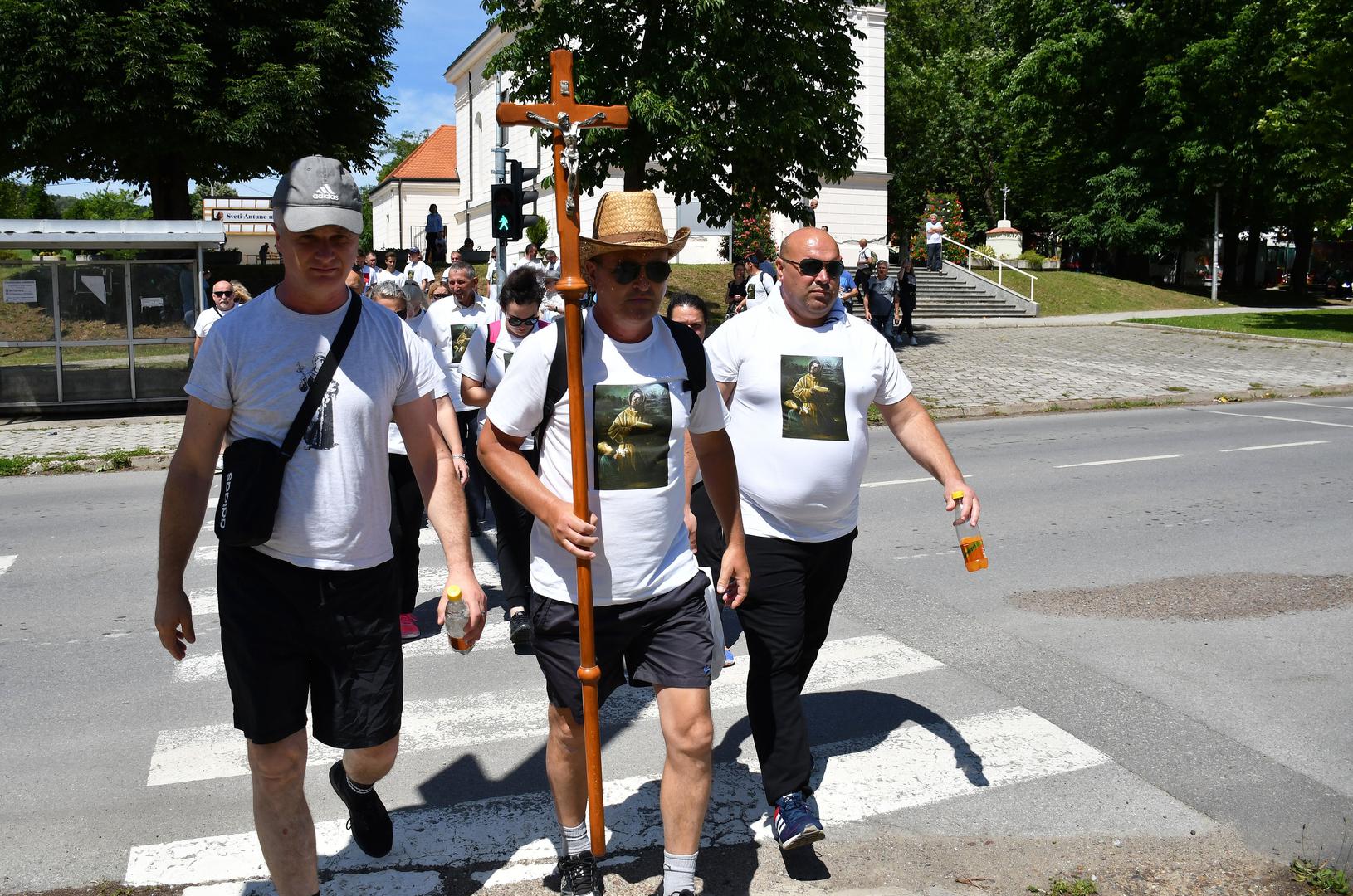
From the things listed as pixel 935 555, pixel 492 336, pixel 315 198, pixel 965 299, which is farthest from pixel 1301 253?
pixel 315 198

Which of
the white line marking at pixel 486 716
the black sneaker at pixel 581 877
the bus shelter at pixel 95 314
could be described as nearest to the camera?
the black sneaker at pixel 581 877

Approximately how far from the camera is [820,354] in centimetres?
409

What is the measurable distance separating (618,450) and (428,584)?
4.55m

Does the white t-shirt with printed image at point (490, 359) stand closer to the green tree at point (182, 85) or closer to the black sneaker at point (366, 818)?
the black sneaker at point (366, 818)

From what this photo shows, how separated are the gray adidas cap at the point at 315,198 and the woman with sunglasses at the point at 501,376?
9.92 ft

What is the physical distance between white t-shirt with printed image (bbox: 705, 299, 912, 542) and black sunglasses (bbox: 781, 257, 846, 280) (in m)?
0.20

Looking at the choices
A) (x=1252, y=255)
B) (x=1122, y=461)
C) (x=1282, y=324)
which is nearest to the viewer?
(x=1122, y=461)

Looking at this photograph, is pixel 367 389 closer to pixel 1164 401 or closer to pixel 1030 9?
pixel 1164 401

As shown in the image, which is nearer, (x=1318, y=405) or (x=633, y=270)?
(x=633, y=270)

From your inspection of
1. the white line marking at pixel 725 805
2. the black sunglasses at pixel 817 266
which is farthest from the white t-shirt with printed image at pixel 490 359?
the white line marking at pixel 725 805

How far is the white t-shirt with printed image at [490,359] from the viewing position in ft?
21.9

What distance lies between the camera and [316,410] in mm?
3068

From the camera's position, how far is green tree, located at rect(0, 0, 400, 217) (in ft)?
81.0

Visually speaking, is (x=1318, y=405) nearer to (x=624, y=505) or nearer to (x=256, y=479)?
(x=624, y=505)
